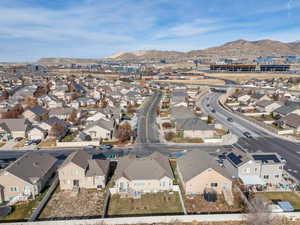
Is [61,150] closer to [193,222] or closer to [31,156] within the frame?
[31,156]

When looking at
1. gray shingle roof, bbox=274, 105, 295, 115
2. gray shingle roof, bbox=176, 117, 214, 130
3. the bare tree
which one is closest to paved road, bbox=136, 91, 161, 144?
gray shingle roof, bbox=176, 117, 214, 130

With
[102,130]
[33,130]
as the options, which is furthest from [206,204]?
[33,130]

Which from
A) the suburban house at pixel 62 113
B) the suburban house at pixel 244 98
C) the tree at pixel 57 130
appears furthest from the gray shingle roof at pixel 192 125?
the suburban house at pixel 244 98

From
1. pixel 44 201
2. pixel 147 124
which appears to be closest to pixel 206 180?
pixel 44 201

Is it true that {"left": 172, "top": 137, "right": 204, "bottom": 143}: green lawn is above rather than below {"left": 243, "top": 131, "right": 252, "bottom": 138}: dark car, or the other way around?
below

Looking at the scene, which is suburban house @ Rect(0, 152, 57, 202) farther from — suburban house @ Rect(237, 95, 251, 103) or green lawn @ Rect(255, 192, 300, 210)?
suburban house @ Rect(237, 95, 251, 103)

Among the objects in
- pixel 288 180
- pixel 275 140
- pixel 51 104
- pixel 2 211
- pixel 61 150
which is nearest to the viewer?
pixel 2 211

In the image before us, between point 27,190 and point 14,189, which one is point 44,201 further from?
point 14,189
